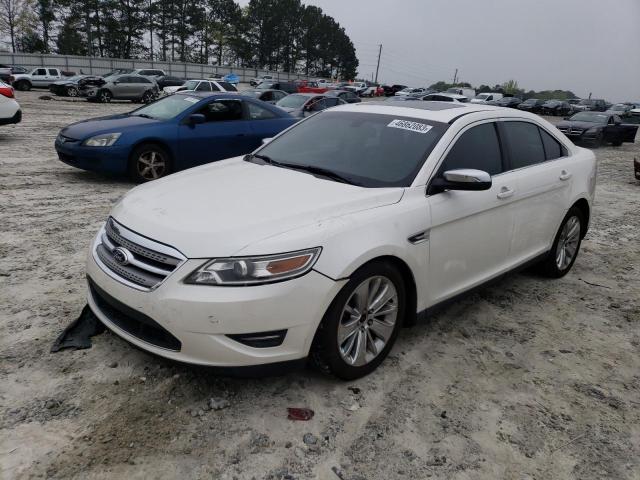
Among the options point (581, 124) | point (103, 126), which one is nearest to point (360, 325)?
point (103, 126)

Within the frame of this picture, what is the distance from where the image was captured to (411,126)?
378 cm

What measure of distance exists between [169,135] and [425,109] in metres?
5.05

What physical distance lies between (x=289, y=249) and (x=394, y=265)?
30.7 inches

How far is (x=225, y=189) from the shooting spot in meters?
3.36

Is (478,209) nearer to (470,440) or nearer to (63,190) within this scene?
(470,440)


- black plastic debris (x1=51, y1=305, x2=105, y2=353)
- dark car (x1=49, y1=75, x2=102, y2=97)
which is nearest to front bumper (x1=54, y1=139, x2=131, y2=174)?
black plastic debris (x1=51, y1=305, x2=105, y2=353)

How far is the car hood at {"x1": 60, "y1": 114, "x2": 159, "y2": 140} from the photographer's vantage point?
25.2 feet

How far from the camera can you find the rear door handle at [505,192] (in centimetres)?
385

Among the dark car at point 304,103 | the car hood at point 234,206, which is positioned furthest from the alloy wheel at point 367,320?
the dark car at point 304,103

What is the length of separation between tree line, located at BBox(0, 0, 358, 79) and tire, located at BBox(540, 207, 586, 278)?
5721 centimetres

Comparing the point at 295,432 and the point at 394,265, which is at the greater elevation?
the point at 394,265

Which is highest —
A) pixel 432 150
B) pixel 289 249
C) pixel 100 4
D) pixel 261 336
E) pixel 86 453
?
pixel 100 4

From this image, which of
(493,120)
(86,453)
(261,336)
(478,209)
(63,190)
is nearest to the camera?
(86,453)

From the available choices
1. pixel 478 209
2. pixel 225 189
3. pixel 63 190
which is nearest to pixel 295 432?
pixel 225 189
